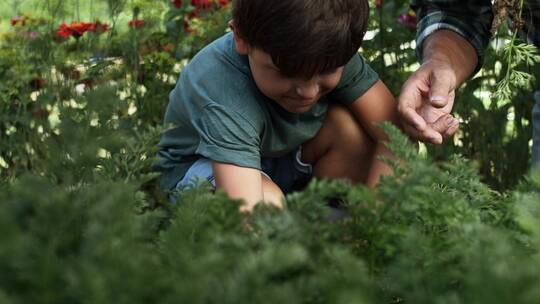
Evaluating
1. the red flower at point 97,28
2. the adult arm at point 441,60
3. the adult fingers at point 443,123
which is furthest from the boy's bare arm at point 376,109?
the red flower at point 97,28

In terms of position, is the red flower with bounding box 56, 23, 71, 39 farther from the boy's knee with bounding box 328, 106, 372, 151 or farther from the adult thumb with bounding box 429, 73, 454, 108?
the adult thumb with bounding box 429, 73, 454, 108

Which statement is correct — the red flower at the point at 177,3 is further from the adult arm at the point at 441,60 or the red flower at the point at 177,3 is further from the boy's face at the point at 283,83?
the boy's face at the point at 283,83

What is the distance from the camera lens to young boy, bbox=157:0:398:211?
1997 mm

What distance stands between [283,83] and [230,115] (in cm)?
20

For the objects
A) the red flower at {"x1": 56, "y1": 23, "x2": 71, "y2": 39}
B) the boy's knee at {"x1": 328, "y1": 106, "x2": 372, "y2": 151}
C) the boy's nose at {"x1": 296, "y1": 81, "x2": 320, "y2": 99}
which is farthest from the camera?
the red flower at {"x1": 56, "y1": 23, "x2": 71, "y2": 39}

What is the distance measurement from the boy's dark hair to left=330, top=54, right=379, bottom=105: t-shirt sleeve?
0.36 meters

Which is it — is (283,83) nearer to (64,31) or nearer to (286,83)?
(286,83)

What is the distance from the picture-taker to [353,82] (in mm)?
2465

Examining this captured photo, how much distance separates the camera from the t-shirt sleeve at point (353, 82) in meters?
2.44

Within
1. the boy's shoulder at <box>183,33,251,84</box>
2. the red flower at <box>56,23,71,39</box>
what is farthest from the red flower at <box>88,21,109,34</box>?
the boy's shoulder at <box>183,33,251,84</box>

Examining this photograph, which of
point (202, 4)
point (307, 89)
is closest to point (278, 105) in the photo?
point (307, 89)

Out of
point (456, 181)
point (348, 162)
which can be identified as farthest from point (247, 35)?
point (456, 181)

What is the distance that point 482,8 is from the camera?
8.40 feet

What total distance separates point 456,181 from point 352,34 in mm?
879
